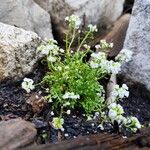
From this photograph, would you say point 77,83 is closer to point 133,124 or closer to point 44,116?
point 44,116

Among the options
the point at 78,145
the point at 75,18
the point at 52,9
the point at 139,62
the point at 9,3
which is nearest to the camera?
the point at 78,145

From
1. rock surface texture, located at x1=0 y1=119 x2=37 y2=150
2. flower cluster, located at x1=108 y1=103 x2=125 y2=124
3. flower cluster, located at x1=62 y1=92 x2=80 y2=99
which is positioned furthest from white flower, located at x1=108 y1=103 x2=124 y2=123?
rock surface texture, located at x1=0 y1=119 x2=37 y2=150

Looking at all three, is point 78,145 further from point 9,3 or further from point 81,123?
point 9,3

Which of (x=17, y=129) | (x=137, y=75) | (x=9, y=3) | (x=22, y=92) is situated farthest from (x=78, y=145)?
(x=9, y=3)

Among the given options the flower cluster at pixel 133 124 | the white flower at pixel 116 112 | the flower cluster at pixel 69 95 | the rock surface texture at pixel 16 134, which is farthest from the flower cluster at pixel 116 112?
the rock surface texture at pixel 16 134

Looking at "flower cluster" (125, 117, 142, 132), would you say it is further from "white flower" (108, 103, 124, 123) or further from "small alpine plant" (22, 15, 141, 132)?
"white flower" (108, 103, 124, 123)

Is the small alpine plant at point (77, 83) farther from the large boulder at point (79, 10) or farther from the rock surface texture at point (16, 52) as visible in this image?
the large boulder at point (79, 10)
